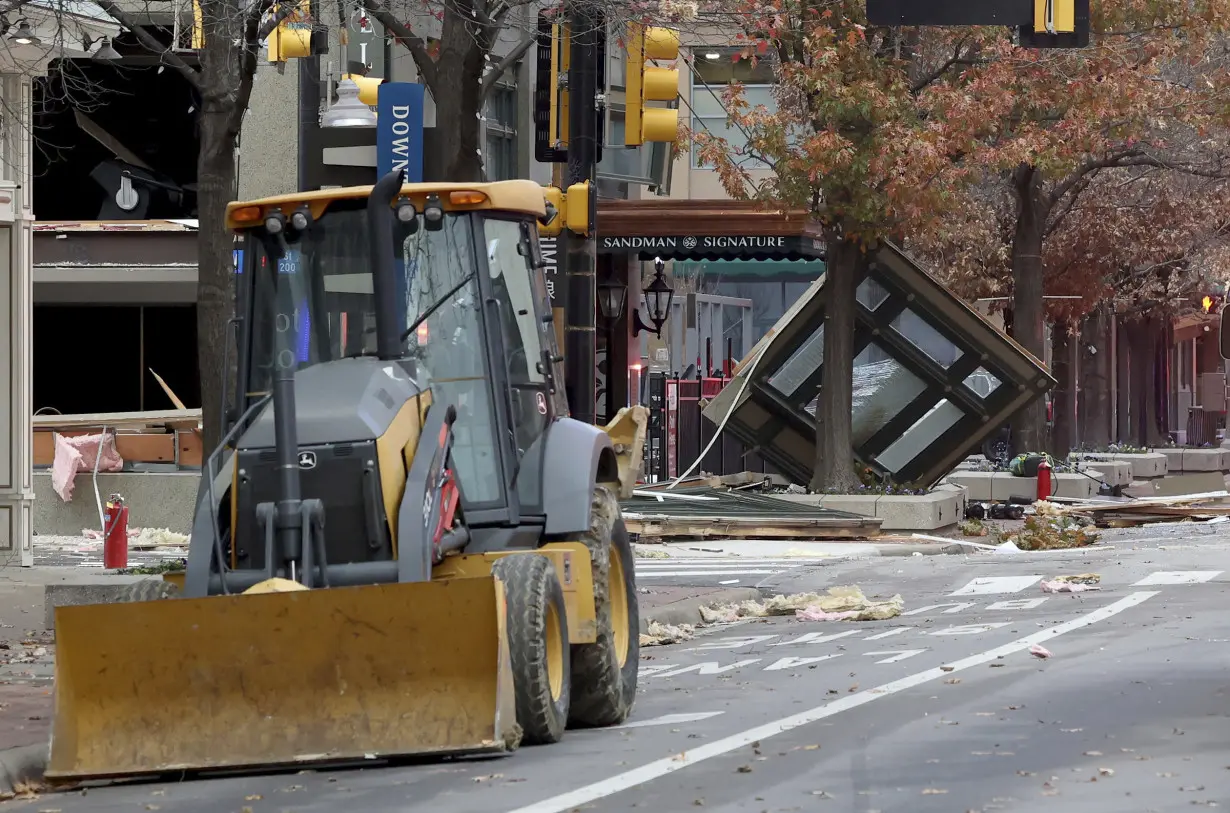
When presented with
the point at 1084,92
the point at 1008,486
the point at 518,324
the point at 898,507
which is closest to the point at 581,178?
the point at 518,324

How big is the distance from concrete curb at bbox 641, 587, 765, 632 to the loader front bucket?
689 centimetres

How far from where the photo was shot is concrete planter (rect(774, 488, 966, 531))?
2706 centimetres

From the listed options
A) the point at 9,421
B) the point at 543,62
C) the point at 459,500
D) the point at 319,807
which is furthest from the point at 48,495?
the point at 319,807

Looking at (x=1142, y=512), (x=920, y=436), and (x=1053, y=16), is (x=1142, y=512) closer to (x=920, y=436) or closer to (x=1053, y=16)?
(x=920, y=436)

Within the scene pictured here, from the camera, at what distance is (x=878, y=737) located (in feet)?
32.8

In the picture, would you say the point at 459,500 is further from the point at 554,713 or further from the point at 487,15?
the point at 487,15

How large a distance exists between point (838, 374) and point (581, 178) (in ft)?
36.0

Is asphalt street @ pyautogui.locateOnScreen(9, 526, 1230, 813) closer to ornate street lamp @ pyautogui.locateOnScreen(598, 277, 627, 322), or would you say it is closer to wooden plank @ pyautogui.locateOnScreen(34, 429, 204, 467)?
wooden plank @ pyautogui.locateOnScreen(34, 429, 204, 467)

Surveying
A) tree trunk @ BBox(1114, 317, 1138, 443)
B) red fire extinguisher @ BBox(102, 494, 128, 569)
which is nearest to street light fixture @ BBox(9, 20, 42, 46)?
red fire extinguisher @ BBox(102, 494, 128, 569)

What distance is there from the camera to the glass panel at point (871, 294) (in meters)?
29.8

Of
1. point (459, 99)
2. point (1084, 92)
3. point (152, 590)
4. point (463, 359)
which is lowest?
point (152, 590)

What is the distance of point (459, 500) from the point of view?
10484mm

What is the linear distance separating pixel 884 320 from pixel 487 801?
21.9 m

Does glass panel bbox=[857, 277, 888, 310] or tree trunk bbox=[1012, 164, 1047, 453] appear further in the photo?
tree trunk bbox=[1012, 164, 1047, 453]
